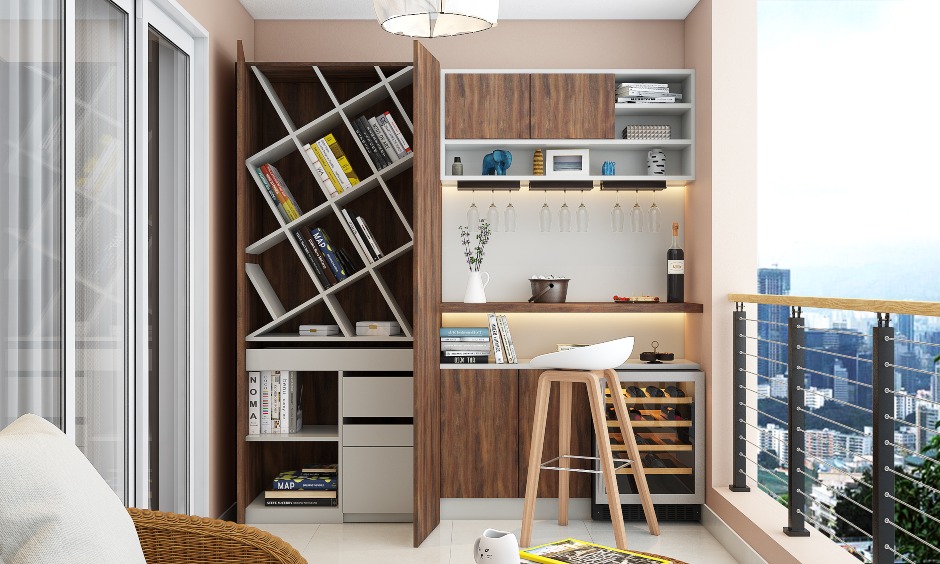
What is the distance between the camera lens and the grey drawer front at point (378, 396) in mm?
4164

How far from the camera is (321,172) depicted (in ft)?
13.9


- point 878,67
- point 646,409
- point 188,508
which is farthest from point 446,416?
point 878,67

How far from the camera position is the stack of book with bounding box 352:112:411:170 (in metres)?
4.27

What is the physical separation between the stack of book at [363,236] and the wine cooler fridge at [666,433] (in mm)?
1425

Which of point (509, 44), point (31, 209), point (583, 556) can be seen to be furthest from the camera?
point (509, 44)

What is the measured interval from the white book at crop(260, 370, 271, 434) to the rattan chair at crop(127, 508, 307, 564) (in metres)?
2.30

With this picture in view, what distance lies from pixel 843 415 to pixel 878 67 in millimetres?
2186

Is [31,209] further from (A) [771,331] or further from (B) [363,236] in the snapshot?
(A) [771,331]

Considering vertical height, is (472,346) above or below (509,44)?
below

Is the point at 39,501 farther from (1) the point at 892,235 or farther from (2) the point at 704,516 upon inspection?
(1) the point at 892,235

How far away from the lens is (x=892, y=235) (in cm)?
501

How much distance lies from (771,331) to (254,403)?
8.92ft

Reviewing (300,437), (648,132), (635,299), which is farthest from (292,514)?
(648,132)

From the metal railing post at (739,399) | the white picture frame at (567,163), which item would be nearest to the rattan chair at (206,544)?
the metal railing post at (739,399)
